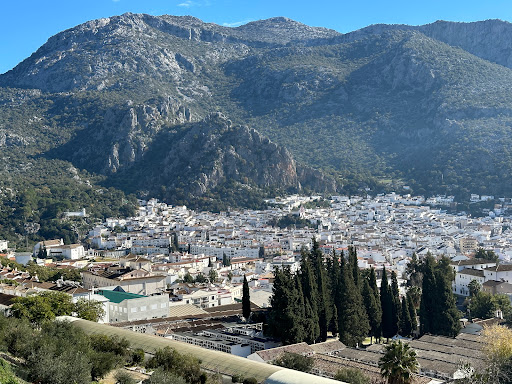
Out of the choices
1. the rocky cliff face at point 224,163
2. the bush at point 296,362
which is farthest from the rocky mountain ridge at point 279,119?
the bush at point 296,362

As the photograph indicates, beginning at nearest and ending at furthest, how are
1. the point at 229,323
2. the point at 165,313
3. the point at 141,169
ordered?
the point at 229,323 → the point at 165,313 → the point at 141,169

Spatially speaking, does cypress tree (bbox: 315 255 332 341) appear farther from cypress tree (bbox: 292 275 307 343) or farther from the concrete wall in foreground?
the concrete wall in foreground

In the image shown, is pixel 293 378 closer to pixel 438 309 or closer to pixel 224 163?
pixel 438 309

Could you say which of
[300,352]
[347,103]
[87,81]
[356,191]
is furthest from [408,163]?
[300,352]

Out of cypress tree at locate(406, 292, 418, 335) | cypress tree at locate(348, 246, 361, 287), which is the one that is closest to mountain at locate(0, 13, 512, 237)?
cypress tree at locate(348, 246, 361, 287)

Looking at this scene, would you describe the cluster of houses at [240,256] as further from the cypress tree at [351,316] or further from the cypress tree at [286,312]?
the cypress tree at [351,316]

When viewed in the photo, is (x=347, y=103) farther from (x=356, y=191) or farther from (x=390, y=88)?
(x=356, y=191)

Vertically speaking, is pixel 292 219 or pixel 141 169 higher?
pixel 141 169
